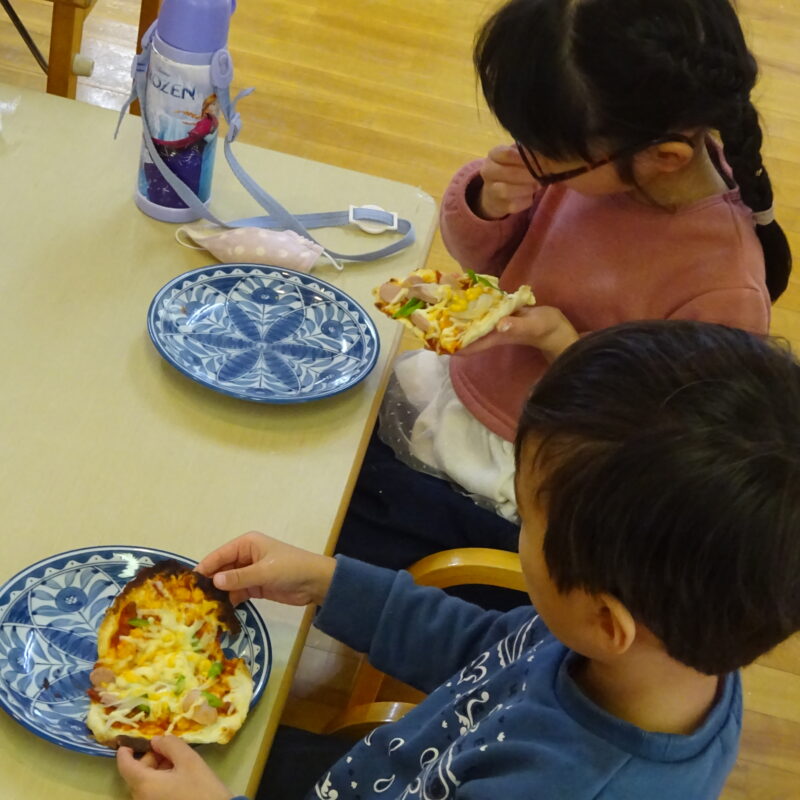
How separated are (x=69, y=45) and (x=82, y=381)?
3.02ft

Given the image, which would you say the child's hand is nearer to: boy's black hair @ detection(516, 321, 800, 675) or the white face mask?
the white face mask

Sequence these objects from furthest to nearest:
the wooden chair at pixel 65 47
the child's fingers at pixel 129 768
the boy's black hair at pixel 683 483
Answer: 1. the wooden chair at pixel 65 47
2. the child's fingers at pixel 129 768
3. the boy's black hair at pixel 683 483

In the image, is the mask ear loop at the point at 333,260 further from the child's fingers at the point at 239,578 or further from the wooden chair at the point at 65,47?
the wooden chair at the point at 65,47

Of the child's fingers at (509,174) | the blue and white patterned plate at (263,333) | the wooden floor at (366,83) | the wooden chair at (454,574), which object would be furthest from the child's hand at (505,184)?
the wooden floor at (366,83)

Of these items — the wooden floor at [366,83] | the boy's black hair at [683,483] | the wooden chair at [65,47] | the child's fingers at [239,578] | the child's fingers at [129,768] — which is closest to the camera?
the boy's black hair at [683,483]

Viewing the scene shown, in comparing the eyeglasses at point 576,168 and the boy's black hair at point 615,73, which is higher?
the boy's black hair at point 615,73

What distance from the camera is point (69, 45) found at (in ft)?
5.79

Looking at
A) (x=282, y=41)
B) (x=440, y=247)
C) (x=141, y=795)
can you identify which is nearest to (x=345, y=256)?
(x=141, y=795)

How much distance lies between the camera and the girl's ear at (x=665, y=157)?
43.6 inches

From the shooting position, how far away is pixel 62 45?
5.78 feet

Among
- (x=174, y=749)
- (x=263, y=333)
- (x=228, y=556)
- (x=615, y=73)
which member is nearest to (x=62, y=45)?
(x=263, y=333)

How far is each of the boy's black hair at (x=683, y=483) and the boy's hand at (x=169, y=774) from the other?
0.28 meters

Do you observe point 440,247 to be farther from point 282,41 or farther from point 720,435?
point 720,435

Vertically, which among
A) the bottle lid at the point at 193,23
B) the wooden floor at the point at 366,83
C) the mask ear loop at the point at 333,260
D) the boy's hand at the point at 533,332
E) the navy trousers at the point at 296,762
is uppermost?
the bottle lid at the point at 193,23
